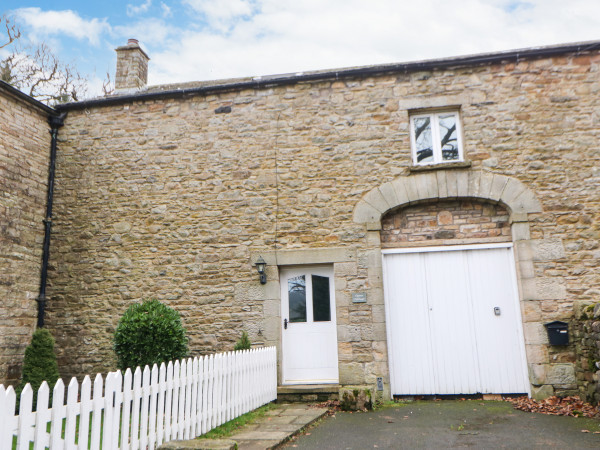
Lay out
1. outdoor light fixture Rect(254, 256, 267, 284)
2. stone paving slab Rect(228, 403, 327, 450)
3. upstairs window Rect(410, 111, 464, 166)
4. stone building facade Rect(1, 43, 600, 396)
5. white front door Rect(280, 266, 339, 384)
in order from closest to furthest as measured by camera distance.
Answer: stone paving slab Rect(228, 403, 327, 450) < stone building facade Rect(1, 43, 600, 396) < white front door Rect(280, 266, 339, 384) < outdoor light fixture Rect(254, 256, 267, 284) < upstairs window Rect(410, 111, 464, 166)

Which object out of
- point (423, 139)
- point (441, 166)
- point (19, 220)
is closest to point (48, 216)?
point (19, 220)

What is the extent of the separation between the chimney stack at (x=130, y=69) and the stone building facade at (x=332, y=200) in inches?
37.3

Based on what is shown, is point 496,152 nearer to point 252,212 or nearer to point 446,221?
point 446,221

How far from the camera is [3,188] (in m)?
7.75

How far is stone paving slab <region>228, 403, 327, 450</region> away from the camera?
15.1ft

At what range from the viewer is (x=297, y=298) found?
7.89 meters

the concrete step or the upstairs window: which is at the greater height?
the upstairs window

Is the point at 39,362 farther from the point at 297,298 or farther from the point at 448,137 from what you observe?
the point at 448,137

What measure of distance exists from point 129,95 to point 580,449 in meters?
8.58

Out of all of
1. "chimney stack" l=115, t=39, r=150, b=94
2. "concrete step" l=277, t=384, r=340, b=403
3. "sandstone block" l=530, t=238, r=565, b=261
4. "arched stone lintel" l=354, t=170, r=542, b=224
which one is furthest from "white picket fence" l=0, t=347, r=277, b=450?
"chimney stack" l=115, t=39, r=150, b=94

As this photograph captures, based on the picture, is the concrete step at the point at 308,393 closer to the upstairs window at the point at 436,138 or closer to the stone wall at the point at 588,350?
the stone wall at the point at 588,350

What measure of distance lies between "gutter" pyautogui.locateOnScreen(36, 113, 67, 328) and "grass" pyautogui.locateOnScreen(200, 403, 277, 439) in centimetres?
440

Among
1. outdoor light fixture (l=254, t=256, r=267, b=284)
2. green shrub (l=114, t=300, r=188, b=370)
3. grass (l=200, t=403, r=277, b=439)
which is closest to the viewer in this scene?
grass (l=200, t=403, r=277, b=439)

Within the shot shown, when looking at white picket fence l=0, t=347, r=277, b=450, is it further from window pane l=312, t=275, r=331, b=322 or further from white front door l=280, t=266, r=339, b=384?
window pane l=312, t=275, r=331, b=322
